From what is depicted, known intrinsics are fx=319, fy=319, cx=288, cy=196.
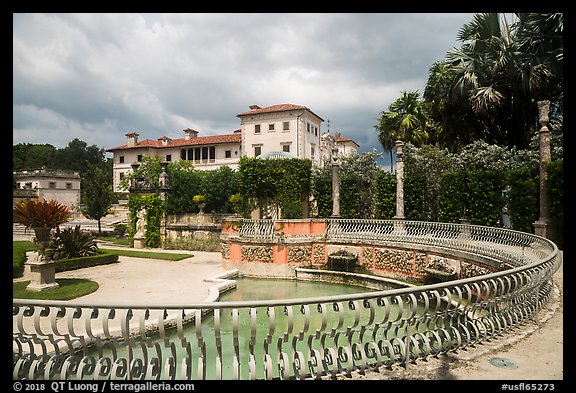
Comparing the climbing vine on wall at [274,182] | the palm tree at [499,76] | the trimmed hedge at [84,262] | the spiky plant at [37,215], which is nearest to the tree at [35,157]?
the trimmed hedge at [84,262]

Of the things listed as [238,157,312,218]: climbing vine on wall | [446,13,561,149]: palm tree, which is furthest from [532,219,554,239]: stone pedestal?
[238,157,312,218]: climbing vine on wall

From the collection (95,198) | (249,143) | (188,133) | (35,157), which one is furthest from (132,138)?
(35,157)

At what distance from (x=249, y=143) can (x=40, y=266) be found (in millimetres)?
31011

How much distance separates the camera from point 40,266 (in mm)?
11547

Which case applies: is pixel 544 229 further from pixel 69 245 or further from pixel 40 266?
pixel 69 245

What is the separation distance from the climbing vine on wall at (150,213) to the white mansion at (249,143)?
12.5 metres

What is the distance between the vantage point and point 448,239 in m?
13.2

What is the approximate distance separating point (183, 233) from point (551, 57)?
26510mm

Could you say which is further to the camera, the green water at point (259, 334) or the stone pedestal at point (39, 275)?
the stone pedestal at point (39, 275)

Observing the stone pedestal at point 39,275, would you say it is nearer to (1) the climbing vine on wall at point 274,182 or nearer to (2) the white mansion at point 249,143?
(1) the climbing vine on wall at point 274,182

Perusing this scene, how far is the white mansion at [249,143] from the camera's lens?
125 ft
